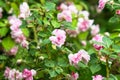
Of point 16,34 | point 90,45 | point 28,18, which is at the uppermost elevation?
point 28,18

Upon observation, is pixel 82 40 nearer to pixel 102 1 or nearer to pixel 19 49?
pixel 19 49

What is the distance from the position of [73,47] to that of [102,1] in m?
0.56

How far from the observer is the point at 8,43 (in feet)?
12.0

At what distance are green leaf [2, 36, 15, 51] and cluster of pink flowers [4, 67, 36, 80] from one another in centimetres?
A: 30

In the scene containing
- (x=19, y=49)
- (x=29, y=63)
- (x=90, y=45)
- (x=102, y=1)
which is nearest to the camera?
(x=102, y=1)

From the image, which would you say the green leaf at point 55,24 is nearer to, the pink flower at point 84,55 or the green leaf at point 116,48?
the pink flower at point 84,55

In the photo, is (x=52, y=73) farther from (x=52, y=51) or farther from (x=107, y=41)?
(x=107, y=41)

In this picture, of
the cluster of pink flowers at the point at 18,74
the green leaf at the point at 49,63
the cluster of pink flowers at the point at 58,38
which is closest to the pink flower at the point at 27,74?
the cluster of pink flowers at the point at 18,74

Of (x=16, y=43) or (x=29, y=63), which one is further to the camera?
(x=16, y=43)

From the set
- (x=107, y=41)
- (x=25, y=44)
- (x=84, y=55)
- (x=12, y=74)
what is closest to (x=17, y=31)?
(x=25, y=44)

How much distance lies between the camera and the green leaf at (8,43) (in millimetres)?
3625

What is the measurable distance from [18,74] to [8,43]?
53 centimetres

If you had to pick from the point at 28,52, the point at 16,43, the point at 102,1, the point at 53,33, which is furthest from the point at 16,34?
the point at 102,1

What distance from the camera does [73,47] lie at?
335cm
